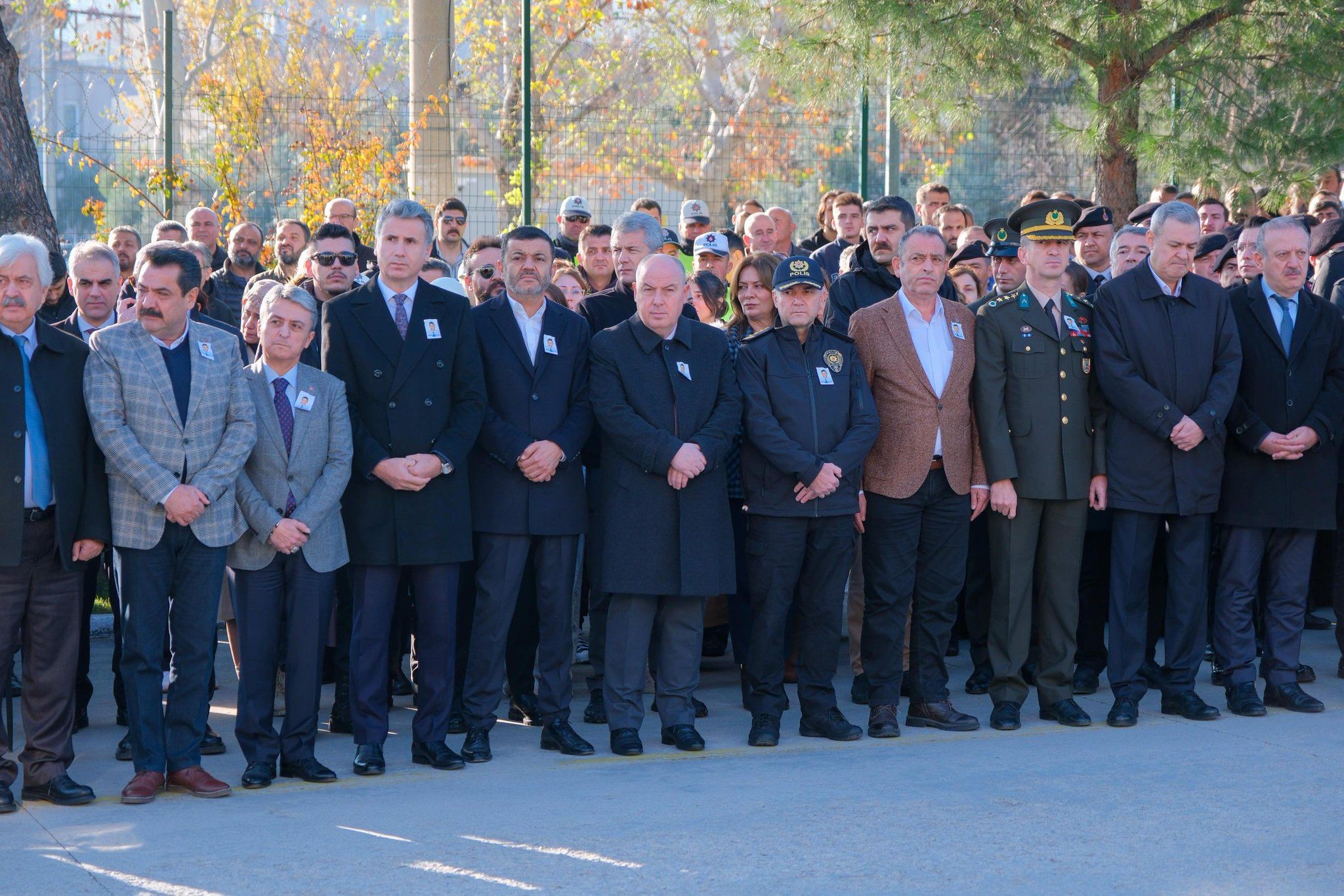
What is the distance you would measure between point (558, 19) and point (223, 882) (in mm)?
22104

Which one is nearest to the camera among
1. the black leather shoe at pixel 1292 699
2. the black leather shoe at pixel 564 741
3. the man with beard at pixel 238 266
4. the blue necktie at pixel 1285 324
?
the black leather shoe at pixel 564 741

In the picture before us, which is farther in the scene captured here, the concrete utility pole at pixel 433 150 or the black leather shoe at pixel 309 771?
the concrete utility pole at pixel 433 150

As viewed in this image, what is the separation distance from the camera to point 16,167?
907cm

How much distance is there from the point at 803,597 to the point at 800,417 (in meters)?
0.82

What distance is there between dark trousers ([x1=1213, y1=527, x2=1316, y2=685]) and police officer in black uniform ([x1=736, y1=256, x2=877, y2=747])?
1.89 metres

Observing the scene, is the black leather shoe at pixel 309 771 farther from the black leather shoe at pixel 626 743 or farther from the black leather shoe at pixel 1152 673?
the black leather shoe at pixel 1152 673

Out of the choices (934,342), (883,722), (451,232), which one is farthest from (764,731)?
(451,232)

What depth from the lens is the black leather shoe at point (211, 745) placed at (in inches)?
248

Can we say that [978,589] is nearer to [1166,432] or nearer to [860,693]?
[860,693]

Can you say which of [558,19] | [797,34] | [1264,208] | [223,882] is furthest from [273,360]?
[558,19]

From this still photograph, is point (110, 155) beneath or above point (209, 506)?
above

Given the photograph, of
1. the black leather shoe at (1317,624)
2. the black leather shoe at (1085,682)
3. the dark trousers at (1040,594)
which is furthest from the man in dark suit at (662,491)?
the black leather shoe at (1317,624)

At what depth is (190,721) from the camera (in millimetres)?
5734

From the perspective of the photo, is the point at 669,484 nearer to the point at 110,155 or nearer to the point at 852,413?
the point at 852,413
